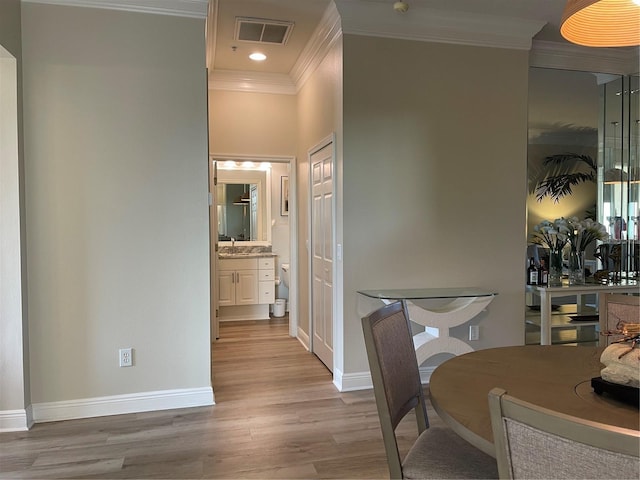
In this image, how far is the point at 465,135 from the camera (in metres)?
3.54

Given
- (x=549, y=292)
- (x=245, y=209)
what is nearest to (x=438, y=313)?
(x=549, y=292)

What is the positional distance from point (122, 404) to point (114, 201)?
135 centimetres

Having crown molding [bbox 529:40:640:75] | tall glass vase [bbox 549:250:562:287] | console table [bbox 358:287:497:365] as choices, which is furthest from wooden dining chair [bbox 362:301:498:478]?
crown molding [bbox 529:40:640:75]

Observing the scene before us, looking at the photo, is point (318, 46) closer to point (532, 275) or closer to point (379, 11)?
point (379, 11)

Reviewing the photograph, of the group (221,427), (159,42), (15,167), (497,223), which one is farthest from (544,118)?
(15,167)

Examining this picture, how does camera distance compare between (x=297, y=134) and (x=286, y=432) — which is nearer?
(x=286, y=432)

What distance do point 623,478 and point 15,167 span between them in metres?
3.17

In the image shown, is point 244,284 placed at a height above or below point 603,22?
below

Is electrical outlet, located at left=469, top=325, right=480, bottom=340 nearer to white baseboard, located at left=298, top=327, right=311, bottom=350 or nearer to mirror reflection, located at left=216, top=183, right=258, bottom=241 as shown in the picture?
white baseboard, located at left=298, top=327, right=311, bottom=350

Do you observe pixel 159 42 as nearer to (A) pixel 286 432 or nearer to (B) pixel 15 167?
(B) pixel 15 167

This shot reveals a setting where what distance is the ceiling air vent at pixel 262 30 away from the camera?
3.48 meters

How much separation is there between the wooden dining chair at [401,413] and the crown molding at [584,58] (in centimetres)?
339

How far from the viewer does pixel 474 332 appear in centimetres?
355

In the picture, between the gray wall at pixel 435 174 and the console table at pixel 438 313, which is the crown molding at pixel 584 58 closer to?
the gray wall at pixel 435 174
